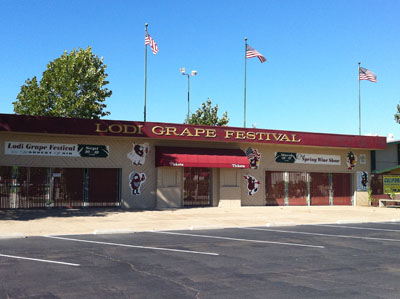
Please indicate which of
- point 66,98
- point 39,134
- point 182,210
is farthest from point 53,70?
point 182,210

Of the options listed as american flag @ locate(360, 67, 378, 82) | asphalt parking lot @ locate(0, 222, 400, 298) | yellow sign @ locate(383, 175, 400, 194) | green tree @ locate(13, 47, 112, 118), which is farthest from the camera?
green tree @ locate(13, 47, 112, 118)

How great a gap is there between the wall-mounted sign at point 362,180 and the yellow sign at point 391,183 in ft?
6.38

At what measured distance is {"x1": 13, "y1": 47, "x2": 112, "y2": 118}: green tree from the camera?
158ft

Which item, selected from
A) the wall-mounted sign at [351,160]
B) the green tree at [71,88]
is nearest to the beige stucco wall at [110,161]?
the wall-mounted sign at [351,160]

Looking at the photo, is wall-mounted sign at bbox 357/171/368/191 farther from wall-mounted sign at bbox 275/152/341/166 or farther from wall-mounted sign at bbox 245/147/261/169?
wall-mounted sign at bbox 245/147/261/169

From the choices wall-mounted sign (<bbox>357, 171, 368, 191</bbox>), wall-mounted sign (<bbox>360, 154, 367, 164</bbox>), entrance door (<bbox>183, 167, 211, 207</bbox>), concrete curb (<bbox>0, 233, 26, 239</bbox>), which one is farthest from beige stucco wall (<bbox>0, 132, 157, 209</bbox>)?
wall-mounted sign (<bbox>360, 154, 367, 164</bbox>)

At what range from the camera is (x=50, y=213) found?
21547 mm

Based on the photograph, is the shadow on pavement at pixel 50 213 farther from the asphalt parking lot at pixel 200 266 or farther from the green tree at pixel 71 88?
the green tree at pixel 71 88

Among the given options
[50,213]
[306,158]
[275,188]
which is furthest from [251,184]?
[50,213]

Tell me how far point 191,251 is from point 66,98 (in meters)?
40.0

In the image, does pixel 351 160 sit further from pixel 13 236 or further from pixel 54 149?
pixel 13 236

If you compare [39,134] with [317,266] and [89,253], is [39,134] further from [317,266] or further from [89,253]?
[317,266]

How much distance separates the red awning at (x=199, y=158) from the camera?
81.6ft

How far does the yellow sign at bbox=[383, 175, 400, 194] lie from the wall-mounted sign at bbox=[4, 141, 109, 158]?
21.1 meters
